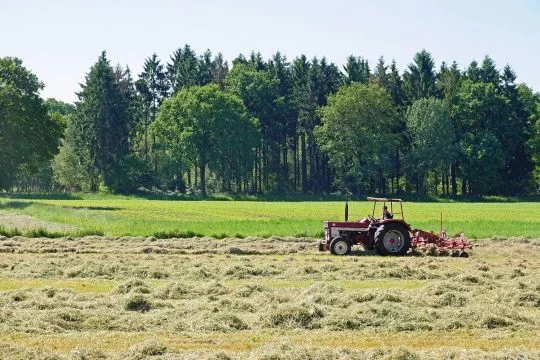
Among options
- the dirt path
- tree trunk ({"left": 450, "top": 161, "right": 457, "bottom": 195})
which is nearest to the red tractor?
the dirt path

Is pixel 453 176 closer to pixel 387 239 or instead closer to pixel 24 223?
pixel 24 223

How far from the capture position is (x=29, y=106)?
66.2 meters

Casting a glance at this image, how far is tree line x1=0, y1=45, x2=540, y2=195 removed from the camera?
90562 millimetres

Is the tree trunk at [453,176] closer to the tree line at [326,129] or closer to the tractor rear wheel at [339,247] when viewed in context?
the tree line at [326,129]

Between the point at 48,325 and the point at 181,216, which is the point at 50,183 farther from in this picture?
the point at 48,325

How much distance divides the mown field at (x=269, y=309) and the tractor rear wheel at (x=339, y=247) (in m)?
1.73

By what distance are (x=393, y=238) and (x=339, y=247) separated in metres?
1.78

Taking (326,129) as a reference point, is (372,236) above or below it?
below

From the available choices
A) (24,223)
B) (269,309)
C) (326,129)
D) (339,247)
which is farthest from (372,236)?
(326,129)

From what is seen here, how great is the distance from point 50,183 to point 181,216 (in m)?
83.6

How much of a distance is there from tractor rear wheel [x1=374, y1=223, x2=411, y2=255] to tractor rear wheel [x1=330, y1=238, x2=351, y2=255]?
0.98 meters

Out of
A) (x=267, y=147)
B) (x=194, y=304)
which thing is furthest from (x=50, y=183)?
(x=194, y=304)

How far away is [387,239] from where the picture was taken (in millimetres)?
26281

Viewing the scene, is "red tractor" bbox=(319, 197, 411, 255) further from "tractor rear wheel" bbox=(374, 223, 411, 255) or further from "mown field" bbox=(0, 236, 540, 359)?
"mown field" bbox=(0, 236, 540, 359)
